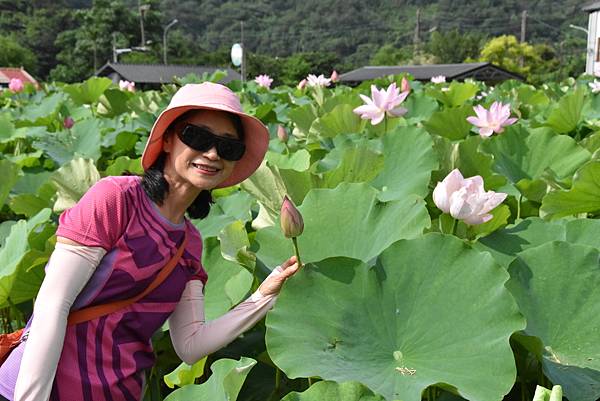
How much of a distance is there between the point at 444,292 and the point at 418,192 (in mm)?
595

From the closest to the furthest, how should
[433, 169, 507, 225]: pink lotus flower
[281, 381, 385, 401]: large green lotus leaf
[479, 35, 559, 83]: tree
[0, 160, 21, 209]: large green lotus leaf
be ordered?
[281, 381, 385, 401]: large green lotus leaf < [433, 169, 507, 225]: pink lotus flower < [0, 160, 21, 209]: large green lotus leaf < [479, 35, 559, 83]: tree

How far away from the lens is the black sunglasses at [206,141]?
952 mm

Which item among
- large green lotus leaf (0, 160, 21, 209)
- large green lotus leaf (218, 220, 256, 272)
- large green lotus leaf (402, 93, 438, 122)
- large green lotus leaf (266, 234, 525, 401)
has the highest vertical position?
large green lotus leaf (266, 234, 525, 401)

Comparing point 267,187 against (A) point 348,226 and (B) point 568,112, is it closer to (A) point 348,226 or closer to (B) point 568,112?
(A) point 348,226

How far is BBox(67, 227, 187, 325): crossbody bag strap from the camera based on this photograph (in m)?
0.96

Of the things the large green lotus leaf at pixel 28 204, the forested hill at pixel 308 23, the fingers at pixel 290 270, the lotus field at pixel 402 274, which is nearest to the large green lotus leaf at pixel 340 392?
the lotus field at pixel 402 274

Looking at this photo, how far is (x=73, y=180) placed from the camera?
1.62 metres

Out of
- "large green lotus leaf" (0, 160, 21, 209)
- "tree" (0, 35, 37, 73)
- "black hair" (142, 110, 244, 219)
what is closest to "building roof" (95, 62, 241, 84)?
"large green lotus leaf" (0, 160, 21, 209)

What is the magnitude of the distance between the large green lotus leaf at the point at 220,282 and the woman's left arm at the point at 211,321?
62 millimetres

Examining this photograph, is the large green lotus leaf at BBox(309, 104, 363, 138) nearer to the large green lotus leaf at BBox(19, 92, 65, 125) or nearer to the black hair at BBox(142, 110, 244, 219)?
the black hair at BBox(142, 110, 244, 219)

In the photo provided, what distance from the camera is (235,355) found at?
3.79 ft

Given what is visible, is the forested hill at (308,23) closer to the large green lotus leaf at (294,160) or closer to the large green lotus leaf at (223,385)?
the large green lotus leaf at (294,160)

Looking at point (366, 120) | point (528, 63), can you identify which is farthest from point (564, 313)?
point (528, 63)

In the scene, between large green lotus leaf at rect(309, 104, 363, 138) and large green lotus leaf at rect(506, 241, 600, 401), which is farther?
large green lotus leaf at rect(309, 104, 363, 138)
